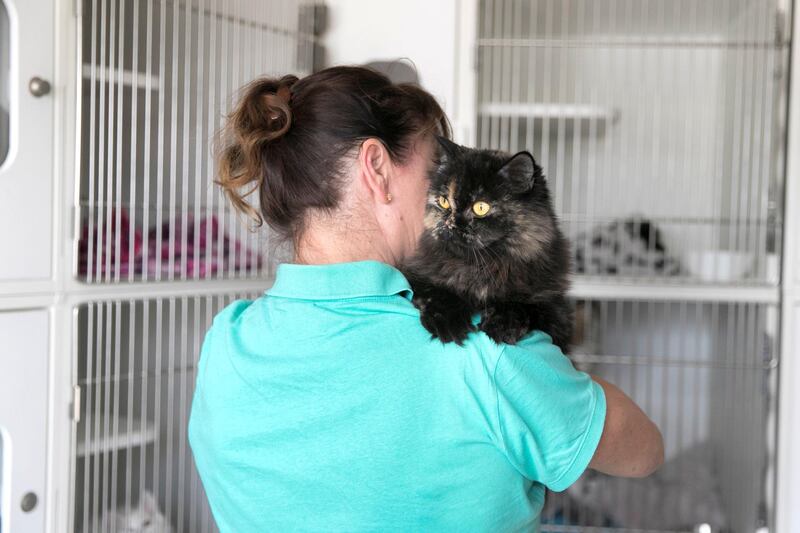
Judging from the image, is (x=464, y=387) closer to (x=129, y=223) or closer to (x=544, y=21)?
(x=129, y=223)

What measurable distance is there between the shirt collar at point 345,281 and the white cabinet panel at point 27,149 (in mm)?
644

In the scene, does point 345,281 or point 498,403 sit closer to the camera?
point 498,403

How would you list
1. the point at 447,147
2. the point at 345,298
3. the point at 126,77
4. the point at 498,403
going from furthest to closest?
the point at 126,77 → the point at 447,147 → the point at 345,298 → the point at 498,403

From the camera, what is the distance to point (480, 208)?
40.7 inches

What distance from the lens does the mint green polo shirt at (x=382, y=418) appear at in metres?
0.77

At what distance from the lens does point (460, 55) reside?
6.22ft

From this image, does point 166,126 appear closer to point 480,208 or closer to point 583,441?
point 480,208

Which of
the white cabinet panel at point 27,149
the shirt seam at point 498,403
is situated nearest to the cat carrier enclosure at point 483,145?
the white cabinet panel at point 27,149

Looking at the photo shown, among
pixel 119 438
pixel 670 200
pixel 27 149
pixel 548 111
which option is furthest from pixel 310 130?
pixel 670 200

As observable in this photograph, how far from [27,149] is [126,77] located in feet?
0.91

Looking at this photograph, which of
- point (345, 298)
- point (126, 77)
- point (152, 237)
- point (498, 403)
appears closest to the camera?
point (498, 403)

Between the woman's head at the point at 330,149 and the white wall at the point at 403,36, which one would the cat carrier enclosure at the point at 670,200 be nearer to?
the white wall at the point at 403,36

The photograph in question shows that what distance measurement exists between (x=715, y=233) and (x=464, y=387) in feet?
5.01

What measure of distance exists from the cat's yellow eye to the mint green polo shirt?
0.65 ft
